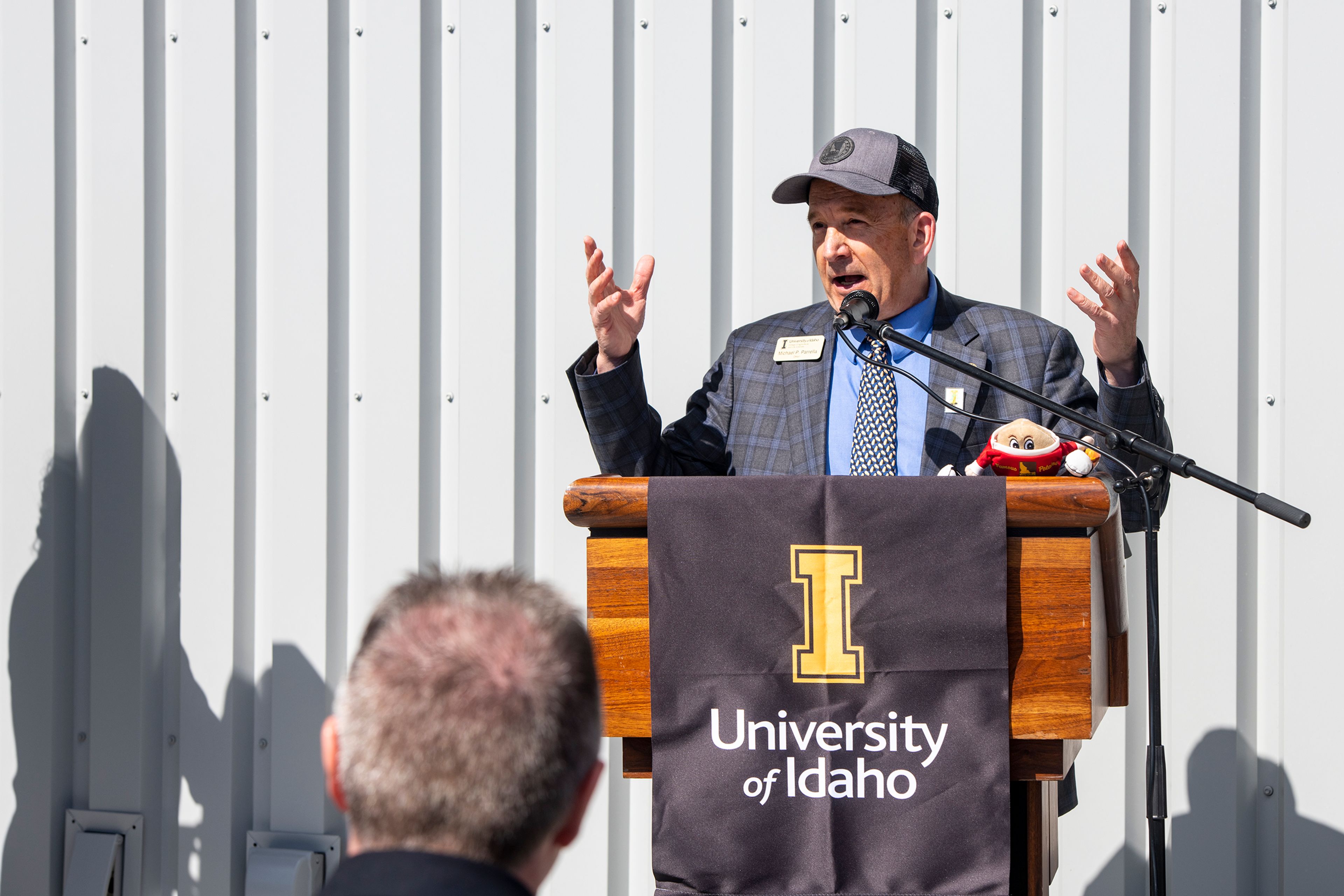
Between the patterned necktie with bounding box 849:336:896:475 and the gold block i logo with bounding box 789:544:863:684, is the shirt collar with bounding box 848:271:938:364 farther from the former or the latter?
the gold block i logo with bounding box 789:544:863:684

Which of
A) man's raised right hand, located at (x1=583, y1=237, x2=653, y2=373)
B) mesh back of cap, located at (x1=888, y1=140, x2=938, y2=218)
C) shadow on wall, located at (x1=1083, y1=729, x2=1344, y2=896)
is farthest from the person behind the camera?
shadow on wall, located at (x1=1083, y1=729, x2=1344, y2=896)

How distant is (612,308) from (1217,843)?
89.9 inches

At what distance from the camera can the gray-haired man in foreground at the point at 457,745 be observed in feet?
2.77

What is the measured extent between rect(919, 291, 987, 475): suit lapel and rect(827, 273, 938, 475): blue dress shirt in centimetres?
2

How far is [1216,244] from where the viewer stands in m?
3.12

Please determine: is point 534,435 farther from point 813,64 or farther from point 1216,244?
point 1216,244

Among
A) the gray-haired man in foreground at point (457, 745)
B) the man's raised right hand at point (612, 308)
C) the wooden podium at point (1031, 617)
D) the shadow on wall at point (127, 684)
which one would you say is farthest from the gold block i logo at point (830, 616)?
the shadow on wall at point (127, 684)

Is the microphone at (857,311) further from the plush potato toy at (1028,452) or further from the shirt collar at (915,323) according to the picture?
the shirt collar at (915,323)

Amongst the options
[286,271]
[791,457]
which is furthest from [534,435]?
[791,457]

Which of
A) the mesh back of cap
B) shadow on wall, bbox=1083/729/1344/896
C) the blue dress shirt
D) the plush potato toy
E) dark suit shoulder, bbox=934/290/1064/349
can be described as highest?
the mesh back of cap

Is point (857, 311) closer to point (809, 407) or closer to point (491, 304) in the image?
point (809, 407)

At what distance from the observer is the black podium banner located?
1.67m

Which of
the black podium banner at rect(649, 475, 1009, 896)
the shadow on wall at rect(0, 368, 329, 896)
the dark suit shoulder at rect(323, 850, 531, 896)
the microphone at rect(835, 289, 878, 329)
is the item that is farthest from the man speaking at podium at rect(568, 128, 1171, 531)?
the shadow on wall at rect(0, 368, 329, 896)

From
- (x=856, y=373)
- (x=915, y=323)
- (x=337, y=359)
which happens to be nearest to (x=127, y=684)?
(x=337, y=359)
